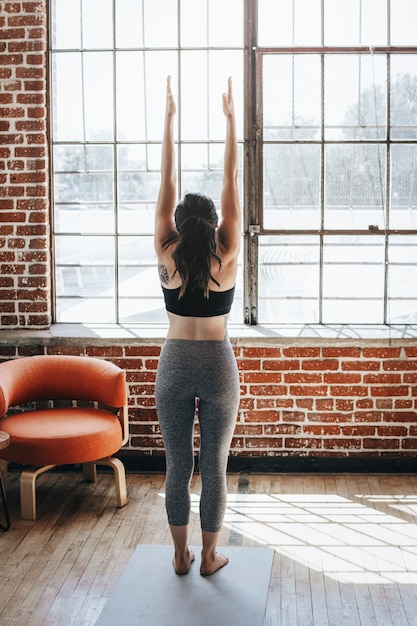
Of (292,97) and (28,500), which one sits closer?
(28,500)

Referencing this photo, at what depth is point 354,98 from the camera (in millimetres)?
5230

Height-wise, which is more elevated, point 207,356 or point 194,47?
point 194,47

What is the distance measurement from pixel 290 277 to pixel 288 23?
1.51 metres

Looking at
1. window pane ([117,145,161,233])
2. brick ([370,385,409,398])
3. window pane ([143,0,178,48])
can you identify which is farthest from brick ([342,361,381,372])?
window pane ([143,0,178,48])

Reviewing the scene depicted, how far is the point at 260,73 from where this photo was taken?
525cm

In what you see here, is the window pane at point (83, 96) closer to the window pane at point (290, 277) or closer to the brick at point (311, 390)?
the window pane at point (290, 277)

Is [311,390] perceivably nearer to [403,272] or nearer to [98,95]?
[403,272]

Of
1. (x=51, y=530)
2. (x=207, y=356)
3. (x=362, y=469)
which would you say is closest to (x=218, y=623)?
(x=207, y=356)

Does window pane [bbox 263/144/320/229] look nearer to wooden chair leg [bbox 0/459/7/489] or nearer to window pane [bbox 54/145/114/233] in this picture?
window pane [bbox 54/145/114/233]

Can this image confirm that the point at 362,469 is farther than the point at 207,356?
Yes

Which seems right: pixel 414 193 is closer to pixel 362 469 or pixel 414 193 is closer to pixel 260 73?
pixel 260 73

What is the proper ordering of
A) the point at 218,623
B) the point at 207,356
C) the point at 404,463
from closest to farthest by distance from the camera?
the point at 218,623 < the point at 207,356 < the point at 404,463

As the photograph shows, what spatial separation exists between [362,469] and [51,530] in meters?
1.87

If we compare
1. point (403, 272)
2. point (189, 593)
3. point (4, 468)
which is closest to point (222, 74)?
point (403, 272)
